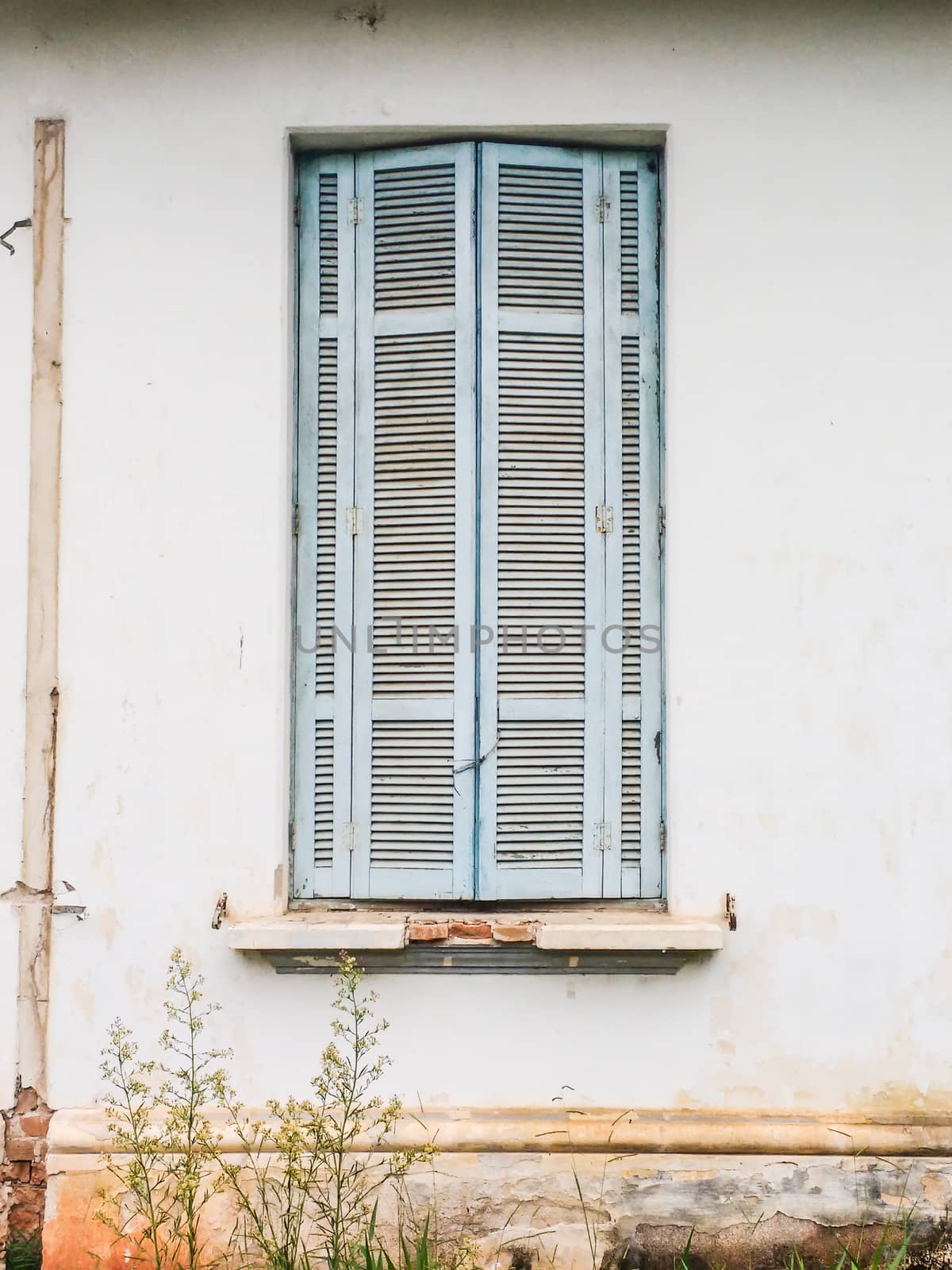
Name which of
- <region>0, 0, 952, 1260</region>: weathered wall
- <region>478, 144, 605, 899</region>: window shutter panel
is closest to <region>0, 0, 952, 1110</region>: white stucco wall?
<region>0, 0, 952, 1260</region>: weathered wall

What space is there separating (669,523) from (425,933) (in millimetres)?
1446

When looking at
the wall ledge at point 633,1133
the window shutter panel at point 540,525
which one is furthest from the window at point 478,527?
the wall ledge at point 633,1133

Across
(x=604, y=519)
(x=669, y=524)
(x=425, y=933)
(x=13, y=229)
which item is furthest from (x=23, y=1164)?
(x=13, y=229)

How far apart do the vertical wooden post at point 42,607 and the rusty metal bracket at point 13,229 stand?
1.1 inches

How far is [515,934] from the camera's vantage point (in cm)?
323

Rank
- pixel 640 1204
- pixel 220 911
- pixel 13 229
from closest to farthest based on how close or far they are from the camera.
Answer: pixel 640 1204, pixel 220 911, pixel 13 229

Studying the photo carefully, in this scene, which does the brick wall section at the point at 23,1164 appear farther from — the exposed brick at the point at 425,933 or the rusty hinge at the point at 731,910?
the rusty hinge at the point at 731,910

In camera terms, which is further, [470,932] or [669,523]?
[669,523]

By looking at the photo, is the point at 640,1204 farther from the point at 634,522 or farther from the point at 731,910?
the point at 634,522

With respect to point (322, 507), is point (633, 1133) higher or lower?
lower

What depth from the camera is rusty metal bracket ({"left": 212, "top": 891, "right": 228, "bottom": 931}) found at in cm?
326

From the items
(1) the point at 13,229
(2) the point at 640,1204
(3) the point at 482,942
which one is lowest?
(2) the point at 640,1204

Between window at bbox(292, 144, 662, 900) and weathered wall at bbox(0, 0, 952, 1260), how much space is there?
0.14 meters

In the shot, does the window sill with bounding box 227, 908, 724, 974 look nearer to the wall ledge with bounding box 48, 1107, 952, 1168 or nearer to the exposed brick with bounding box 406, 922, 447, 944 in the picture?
the exposed brick with bounding box 406, 922, 447, 944
